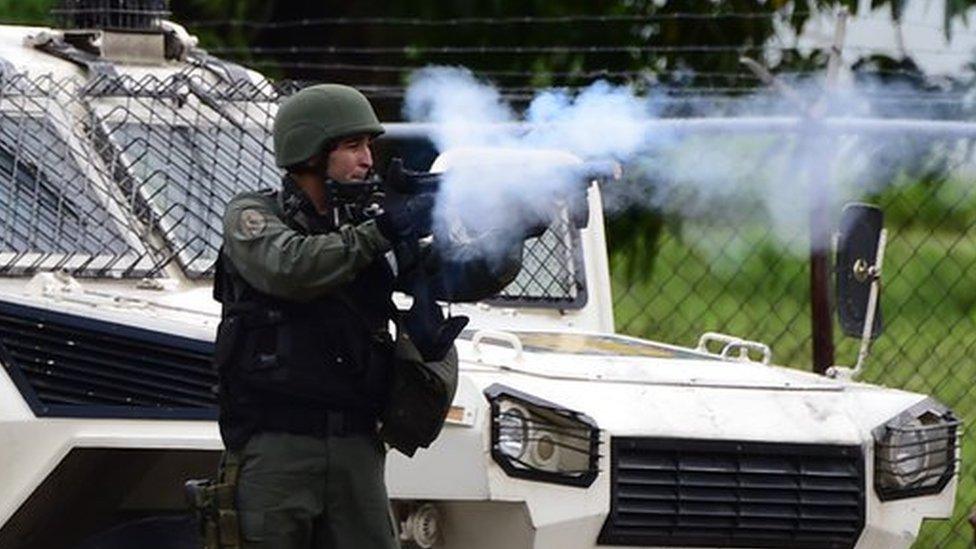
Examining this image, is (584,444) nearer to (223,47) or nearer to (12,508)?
(12,508)

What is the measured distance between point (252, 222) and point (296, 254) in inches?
7.7

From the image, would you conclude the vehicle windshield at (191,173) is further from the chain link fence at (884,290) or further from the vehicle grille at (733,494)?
the chain link fence at (884,290)

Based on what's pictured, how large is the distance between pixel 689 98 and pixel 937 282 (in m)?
1.20

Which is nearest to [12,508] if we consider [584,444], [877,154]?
[584,444]

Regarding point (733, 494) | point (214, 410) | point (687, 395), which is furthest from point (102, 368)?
point (733, 494)

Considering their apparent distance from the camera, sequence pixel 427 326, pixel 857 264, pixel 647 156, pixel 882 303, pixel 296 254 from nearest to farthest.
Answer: pixel 296 254 → pixel 427 326 → pixel 857 264 → pixel 647 156 → pixel 882 303

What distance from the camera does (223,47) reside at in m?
13.0

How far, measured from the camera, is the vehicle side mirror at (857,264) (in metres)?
7.74

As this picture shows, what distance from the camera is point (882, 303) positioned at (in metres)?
11.6

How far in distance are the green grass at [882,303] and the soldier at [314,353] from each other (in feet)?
13.1

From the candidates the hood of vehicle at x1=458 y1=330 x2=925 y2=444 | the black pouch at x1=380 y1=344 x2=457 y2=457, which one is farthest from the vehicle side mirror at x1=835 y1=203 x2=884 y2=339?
the black pouch at x1=380 y1=344 x2=457 y2=457

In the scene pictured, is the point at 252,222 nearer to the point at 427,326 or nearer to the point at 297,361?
the point at 297,361

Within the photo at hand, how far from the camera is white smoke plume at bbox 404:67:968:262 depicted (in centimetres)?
692

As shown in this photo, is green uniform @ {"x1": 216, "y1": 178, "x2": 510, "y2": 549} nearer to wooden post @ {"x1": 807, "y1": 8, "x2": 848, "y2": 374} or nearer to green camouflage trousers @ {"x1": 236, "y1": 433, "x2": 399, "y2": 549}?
green camouflage trousers @ {"x1": 236, "y1": 433, "x2": 399, "y2": 549}
